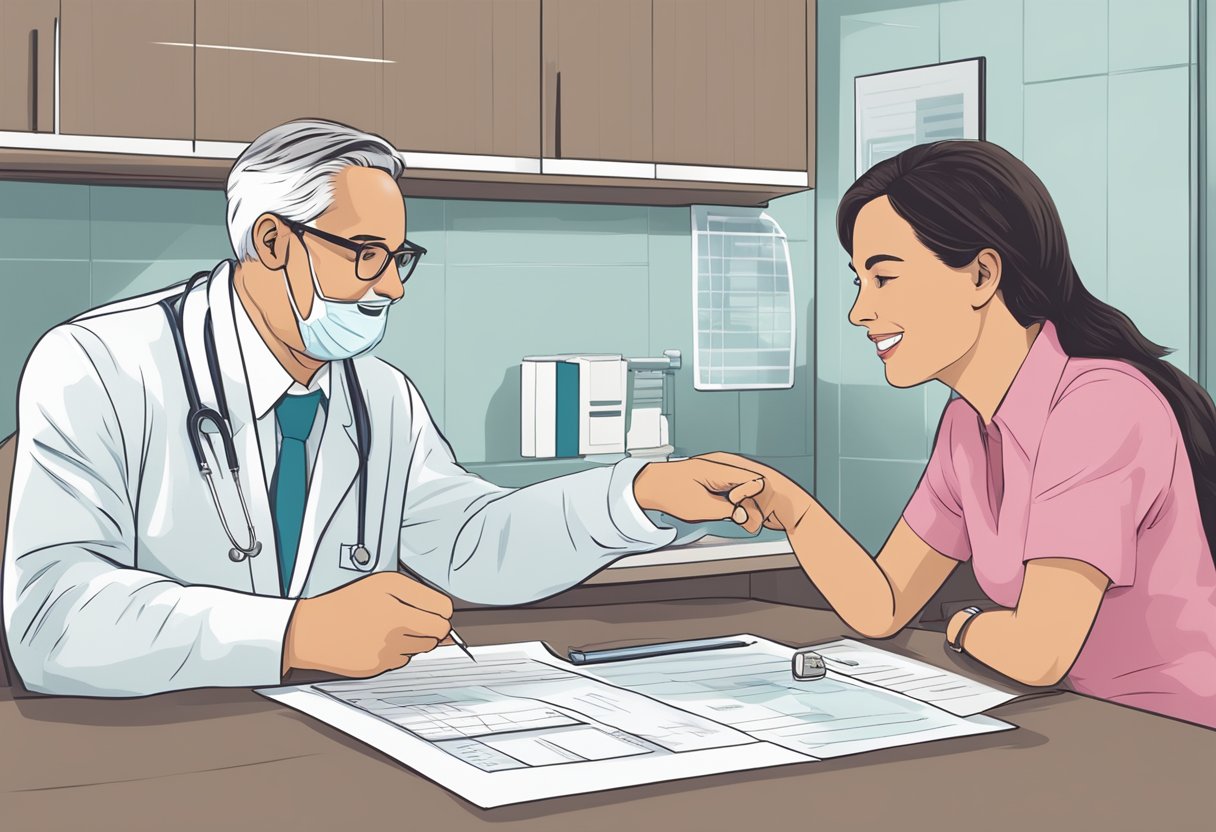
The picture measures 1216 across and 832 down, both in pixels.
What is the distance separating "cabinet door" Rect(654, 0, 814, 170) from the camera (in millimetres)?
2816

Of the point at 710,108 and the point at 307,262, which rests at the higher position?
the point at 710,108

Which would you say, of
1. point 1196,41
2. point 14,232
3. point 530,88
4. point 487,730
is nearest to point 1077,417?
point 487,730

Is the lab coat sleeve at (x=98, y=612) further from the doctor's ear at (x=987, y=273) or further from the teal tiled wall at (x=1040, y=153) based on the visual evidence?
the teal tiled wall at (x=1040, y=153)

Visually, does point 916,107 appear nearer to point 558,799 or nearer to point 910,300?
point 910,300

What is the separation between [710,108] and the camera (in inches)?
113

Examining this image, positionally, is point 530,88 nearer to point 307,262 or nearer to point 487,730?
point 307,262

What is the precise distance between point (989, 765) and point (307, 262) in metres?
1.18

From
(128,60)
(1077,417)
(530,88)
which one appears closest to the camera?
(1077,417)

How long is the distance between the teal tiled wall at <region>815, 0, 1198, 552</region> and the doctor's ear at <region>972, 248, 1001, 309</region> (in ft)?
4.59

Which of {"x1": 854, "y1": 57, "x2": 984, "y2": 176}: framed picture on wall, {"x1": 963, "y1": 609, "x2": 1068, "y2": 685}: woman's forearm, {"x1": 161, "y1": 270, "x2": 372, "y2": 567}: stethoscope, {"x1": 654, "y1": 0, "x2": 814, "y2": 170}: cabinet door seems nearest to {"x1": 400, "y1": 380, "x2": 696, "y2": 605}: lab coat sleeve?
{"x1": 161, "y1": 270, "x2": 372, "y2": 567}: stethoscope

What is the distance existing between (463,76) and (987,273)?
1.28m

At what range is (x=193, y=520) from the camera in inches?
73.0

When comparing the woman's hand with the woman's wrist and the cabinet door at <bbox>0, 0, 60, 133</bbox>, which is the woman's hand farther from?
the cabinet door at <bbox>0, 0, 60, 133</bbox>

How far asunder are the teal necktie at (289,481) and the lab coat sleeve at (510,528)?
0.20 m
